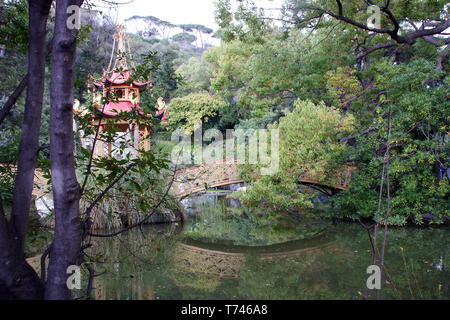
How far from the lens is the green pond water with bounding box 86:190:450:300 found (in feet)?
10.5

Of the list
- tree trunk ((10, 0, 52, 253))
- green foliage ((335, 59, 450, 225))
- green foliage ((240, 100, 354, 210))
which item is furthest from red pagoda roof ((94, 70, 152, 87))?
green foliage ((335, 59, 450, 225))

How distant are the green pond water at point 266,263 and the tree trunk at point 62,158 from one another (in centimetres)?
31

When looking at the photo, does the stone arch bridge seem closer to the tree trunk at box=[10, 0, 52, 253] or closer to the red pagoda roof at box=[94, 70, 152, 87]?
the red pagoda roof at box=[94, 70, 152, 87]

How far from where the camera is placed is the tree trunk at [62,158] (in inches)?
61.7

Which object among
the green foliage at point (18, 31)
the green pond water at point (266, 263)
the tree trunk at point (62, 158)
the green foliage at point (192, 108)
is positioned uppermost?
the green foliage at point (192, 108)

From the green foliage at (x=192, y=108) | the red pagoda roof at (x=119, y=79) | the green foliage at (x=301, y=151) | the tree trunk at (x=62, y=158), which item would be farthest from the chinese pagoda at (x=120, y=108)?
the green foliage at (x=192, y=108)

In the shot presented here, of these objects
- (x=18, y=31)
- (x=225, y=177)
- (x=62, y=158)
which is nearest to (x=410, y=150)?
(x=225, y=177)

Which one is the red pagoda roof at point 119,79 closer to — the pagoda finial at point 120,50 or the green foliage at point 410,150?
the pagoda finial at point 120,50

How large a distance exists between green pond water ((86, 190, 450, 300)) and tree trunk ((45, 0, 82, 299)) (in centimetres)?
31

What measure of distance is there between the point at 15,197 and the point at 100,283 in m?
1.90

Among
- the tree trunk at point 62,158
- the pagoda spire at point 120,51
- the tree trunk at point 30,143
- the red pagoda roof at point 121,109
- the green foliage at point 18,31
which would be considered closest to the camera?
the tree trunk at point 62,158

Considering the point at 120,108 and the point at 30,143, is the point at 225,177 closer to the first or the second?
the point at 120,108

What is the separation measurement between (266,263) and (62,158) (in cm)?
328

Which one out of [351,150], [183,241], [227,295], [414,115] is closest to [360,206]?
[351,150]
